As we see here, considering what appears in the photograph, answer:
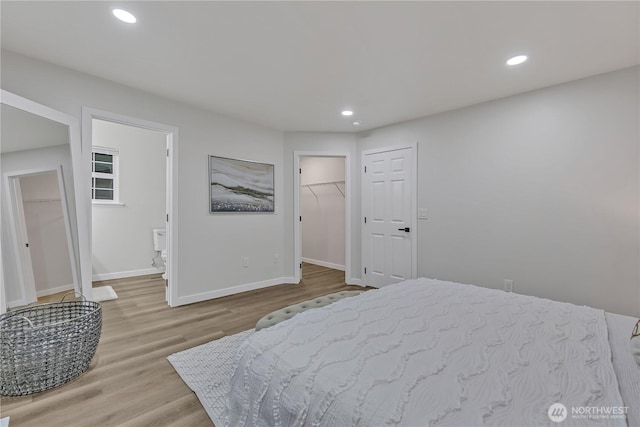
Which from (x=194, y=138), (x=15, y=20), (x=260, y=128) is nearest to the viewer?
(x=15, y=20)

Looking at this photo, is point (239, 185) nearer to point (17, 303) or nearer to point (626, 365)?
point (17, 303)

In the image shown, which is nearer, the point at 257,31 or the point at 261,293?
the point at 257,31

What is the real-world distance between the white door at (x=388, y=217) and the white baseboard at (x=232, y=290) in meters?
1.30

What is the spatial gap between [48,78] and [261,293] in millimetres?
3056

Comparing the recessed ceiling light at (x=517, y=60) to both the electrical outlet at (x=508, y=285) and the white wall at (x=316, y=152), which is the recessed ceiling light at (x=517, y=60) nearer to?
the electrical outlet at (x=508, y=285)

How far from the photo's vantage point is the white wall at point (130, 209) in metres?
4.62

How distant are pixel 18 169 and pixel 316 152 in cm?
324

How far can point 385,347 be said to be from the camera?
1.17m

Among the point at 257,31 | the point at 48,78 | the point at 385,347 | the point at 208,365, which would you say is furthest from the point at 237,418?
the point at 48,78

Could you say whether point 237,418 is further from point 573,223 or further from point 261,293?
point 573,223

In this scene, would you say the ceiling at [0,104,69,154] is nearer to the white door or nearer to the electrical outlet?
the white door

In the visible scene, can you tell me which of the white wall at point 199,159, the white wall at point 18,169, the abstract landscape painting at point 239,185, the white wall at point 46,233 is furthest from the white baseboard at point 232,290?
the white wall at point 18,169

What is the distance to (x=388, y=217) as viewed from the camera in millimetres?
4078

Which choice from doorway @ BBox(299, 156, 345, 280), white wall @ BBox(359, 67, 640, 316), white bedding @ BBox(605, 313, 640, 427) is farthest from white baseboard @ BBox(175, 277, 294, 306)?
white bedding @ BBox(605, 313, 640, 427)
